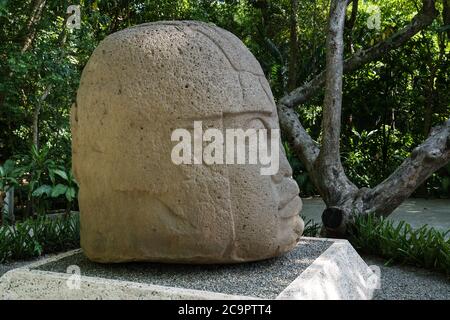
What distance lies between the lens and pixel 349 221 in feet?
16.6

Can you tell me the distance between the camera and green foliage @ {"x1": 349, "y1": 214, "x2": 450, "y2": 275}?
421 cm

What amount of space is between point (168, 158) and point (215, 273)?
781 mm

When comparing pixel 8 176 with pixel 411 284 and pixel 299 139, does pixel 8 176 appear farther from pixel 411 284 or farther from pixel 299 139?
pixel 411 284

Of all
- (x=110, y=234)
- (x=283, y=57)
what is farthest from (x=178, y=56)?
(x=283, y=57)

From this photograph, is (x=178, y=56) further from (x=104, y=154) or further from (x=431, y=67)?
(x=431, y=67)

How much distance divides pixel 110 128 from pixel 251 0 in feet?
26.5

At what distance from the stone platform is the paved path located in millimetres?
3751

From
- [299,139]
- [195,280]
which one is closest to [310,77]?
[299,139]

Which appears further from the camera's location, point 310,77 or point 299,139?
A: point 310,77

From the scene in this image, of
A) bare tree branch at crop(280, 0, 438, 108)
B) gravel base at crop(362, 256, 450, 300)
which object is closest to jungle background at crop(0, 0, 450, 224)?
bare tree branch at crop(280, 0, 438, 108)

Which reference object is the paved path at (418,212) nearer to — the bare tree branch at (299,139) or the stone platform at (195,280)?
the bare tree branch at (299,139)

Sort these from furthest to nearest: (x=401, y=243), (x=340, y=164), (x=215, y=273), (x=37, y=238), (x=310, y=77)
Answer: (x=310, y=77) < (x=340, y=164) < (x=37, y=238) < (x=401, y=243) < (x=215, y=273)

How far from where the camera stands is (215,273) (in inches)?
116

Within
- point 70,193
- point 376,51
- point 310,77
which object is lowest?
point 70,193
